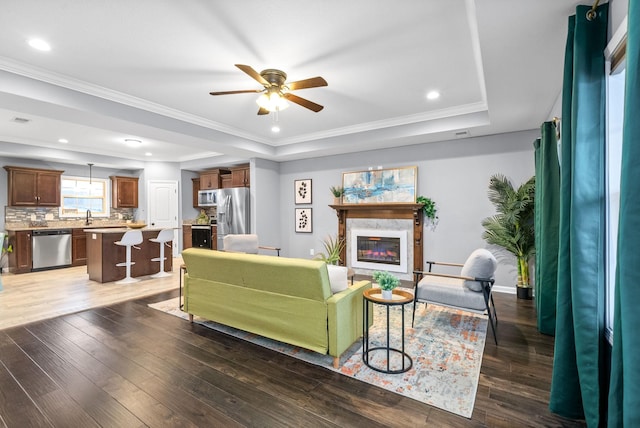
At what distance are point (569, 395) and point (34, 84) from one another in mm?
5504

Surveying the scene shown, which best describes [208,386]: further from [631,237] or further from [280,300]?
[631,237]

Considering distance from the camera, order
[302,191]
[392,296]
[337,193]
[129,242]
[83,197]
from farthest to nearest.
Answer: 1. [83,197]
2. [302,191]
3. [337,193]
4. [129,242]
5. [392,296]

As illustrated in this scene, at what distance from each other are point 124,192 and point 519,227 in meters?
9.15

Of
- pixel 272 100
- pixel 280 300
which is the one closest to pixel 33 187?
pixel 272 100

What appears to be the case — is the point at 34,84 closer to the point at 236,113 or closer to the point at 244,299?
the point at 236,113

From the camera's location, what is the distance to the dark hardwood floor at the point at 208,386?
6.34 ft

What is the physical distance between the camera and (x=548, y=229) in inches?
121

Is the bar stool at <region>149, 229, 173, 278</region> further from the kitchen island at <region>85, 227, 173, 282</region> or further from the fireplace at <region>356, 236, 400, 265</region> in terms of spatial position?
the fireplace at <region>356, 236, 400, 265</region>

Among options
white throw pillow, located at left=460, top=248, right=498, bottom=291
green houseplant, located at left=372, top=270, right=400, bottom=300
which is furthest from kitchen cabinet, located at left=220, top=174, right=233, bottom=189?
white throw pillow, located at left=460, top=248, right=498, bottom=291

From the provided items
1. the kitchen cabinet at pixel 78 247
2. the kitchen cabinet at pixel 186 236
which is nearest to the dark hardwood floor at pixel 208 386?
the kitchen cabinet at pixel 78 247

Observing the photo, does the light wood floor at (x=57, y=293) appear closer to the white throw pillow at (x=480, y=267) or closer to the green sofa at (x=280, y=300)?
the green sofa at (x=280, y=300)

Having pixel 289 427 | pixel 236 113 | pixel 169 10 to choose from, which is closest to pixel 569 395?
pixel 289 427

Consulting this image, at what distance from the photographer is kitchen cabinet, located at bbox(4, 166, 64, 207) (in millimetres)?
6527

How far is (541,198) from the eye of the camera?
10.6 ft
